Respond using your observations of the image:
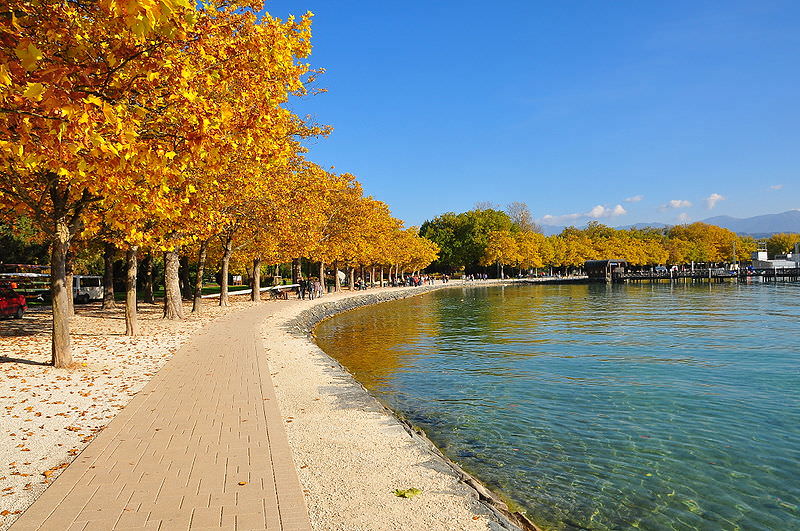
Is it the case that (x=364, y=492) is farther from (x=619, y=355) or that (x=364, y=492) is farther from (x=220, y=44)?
(x=619, y=355)

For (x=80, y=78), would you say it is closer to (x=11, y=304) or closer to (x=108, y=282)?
(x=11, y=304)

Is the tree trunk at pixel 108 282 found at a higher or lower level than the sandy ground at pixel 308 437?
higher

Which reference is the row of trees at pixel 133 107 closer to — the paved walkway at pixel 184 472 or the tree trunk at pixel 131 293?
the tree trunk at pixel 131 293

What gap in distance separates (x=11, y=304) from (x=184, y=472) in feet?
82.1

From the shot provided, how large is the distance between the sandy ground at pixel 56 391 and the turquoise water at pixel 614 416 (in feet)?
18.7

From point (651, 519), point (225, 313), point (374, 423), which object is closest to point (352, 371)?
point (374, 423)

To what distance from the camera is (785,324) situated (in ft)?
98.2

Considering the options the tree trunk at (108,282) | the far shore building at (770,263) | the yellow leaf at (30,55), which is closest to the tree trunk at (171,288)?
the tree trunk at (108,282)

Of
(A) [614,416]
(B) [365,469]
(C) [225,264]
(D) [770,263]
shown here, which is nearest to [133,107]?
(B) [365,469]

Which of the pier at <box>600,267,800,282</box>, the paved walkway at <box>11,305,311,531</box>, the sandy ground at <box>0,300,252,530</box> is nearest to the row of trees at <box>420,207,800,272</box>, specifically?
the pier at <box>600,267,800,282</box>

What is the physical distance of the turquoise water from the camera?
802cm

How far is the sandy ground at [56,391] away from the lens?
279 inches

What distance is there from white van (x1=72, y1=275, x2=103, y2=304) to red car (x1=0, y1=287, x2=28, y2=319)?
12.5 meters

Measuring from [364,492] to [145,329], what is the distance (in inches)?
764
